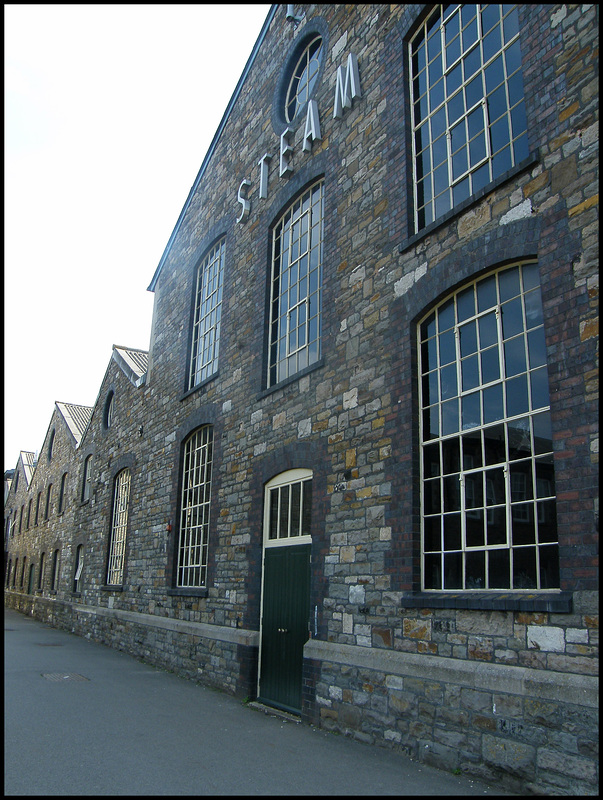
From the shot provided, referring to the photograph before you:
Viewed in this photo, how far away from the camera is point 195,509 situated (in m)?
12.2

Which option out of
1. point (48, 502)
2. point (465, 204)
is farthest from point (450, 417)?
point (48, 502)

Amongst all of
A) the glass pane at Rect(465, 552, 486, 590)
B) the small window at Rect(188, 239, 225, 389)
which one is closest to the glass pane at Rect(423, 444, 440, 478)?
the glass pane at Rect(465, 552, 486, 590)

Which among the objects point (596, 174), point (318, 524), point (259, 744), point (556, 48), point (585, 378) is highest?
point (556, 48)

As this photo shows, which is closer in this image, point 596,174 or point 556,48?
point 596,174

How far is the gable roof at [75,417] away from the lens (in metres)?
26.7

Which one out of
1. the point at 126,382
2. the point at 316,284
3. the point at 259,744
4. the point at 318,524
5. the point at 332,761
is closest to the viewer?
the point at 332,761

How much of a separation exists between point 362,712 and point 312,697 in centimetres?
97

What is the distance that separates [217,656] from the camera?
10016 millimetres

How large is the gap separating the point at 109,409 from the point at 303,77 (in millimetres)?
12466

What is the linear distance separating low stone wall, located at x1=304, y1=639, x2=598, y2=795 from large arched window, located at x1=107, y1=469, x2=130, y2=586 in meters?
10.2

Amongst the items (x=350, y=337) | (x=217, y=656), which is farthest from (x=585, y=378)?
(x=217, y=656)

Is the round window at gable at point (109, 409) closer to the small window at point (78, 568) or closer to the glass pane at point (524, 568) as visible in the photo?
the small window at point (78, 568)

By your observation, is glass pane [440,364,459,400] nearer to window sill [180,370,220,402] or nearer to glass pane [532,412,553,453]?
glass pane [532,412,553,453]

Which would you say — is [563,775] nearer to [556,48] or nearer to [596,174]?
[596,174]
